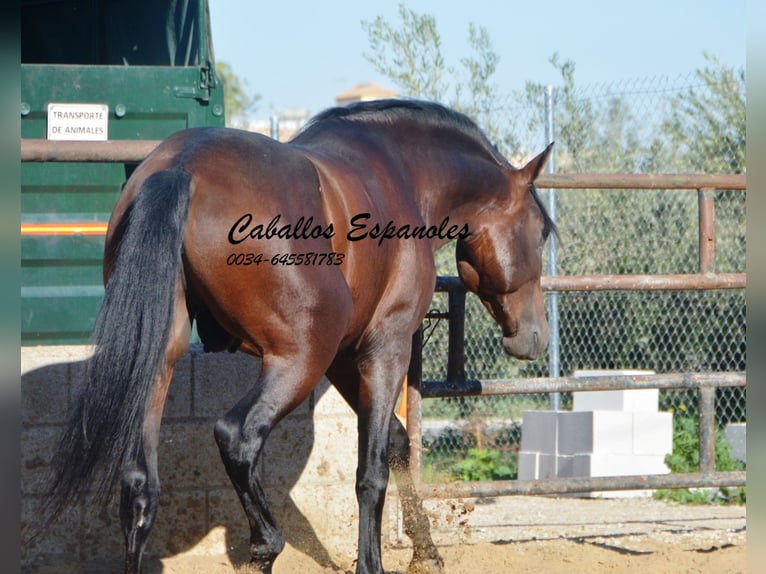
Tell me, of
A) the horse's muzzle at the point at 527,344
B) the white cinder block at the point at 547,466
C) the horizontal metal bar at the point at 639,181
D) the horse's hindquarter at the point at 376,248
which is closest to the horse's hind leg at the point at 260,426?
the horse's hindquarter at the point at 376,248

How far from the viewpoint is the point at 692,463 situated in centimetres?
727

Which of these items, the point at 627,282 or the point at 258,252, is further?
the point at 627,282

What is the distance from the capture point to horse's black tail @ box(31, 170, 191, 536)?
2664mm

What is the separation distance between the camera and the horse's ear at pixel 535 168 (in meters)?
4.07

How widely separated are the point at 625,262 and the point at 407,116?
433cm

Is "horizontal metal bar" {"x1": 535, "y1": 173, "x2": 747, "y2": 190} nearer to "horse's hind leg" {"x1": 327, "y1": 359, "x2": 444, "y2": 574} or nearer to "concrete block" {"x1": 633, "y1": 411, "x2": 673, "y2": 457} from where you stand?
"horse's hind leg" {"x1": 327, "y1": 359, "x2": 444, "y2": 574}

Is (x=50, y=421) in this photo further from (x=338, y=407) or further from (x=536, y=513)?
(x=536, y=513)

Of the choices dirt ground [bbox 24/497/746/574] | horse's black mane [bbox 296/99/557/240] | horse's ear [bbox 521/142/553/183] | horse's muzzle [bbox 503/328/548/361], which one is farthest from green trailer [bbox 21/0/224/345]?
horse's muzzle [bbox 503/328/548/361]

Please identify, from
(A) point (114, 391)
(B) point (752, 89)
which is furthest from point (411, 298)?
(B) point (752, 89)

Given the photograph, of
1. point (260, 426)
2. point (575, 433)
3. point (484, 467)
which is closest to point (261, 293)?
point (260, 426)

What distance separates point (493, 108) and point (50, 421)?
518 centimetres

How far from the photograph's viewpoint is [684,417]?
8.09 meters

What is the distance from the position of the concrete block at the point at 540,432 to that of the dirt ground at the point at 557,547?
876mm

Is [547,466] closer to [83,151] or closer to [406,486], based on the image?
[406,486]
